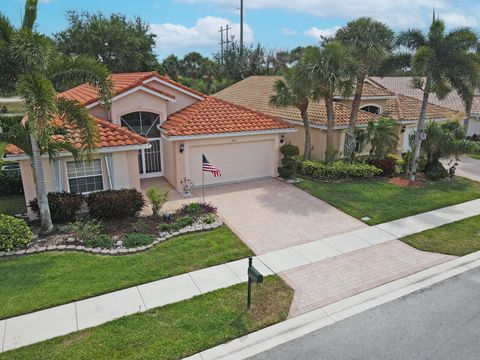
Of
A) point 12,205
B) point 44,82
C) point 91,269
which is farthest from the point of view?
point 12,205

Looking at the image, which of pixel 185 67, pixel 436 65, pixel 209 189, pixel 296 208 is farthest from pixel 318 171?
pixel 185 67

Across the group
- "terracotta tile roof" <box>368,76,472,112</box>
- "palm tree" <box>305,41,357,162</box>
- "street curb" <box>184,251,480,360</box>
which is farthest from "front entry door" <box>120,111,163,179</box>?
"terracotta tile roof" <box>368,76,472,112</box>

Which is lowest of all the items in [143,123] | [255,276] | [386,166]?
[386,166]

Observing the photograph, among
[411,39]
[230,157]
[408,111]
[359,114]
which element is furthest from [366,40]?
[408,111]

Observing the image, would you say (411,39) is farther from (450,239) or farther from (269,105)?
(450,239)

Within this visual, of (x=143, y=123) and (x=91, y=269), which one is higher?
(x=143, y=123)

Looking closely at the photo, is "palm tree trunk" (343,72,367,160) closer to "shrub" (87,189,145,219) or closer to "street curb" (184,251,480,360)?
"street curb" (184,251,480,360)

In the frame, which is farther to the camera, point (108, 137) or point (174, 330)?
point (108, 137)
